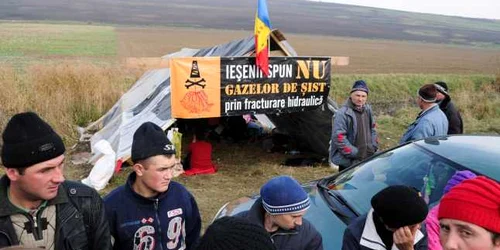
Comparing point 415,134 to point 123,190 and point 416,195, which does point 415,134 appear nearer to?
point 416,195

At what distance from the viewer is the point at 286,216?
2.55 meters

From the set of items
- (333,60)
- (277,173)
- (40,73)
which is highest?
(333,60)

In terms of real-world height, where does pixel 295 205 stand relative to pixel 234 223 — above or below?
below

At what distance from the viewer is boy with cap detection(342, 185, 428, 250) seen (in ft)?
7.70

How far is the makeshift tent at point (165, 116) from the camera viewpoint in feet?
24.9

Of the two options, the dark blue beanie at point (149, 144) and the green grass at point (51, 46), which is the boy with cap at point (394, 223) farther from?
the green grass at point (51, 46)

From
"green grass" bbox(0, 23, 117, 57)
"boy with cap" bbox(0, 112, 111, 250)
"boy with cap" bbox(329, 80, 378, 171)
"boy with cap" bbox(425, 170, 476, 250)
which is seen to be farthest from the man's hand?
"green grass" bbox(0, 23, 117, 57)

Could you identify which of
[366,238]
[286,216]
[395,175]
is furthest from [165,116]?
[366,238]

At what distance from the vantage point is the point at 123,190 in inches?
104

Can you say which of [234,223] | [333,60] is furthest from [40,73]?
[234,223]

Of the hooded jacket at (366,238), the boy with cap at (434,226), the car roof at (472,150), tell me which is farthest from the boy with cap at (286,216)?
the car roof at (472,150)

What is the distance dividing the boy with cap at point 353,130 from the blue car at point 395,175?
3.90 feet

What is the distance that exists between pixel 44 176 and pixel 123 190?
64 centimetres

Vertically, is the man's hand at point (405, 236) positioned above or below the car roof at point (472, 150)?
below
